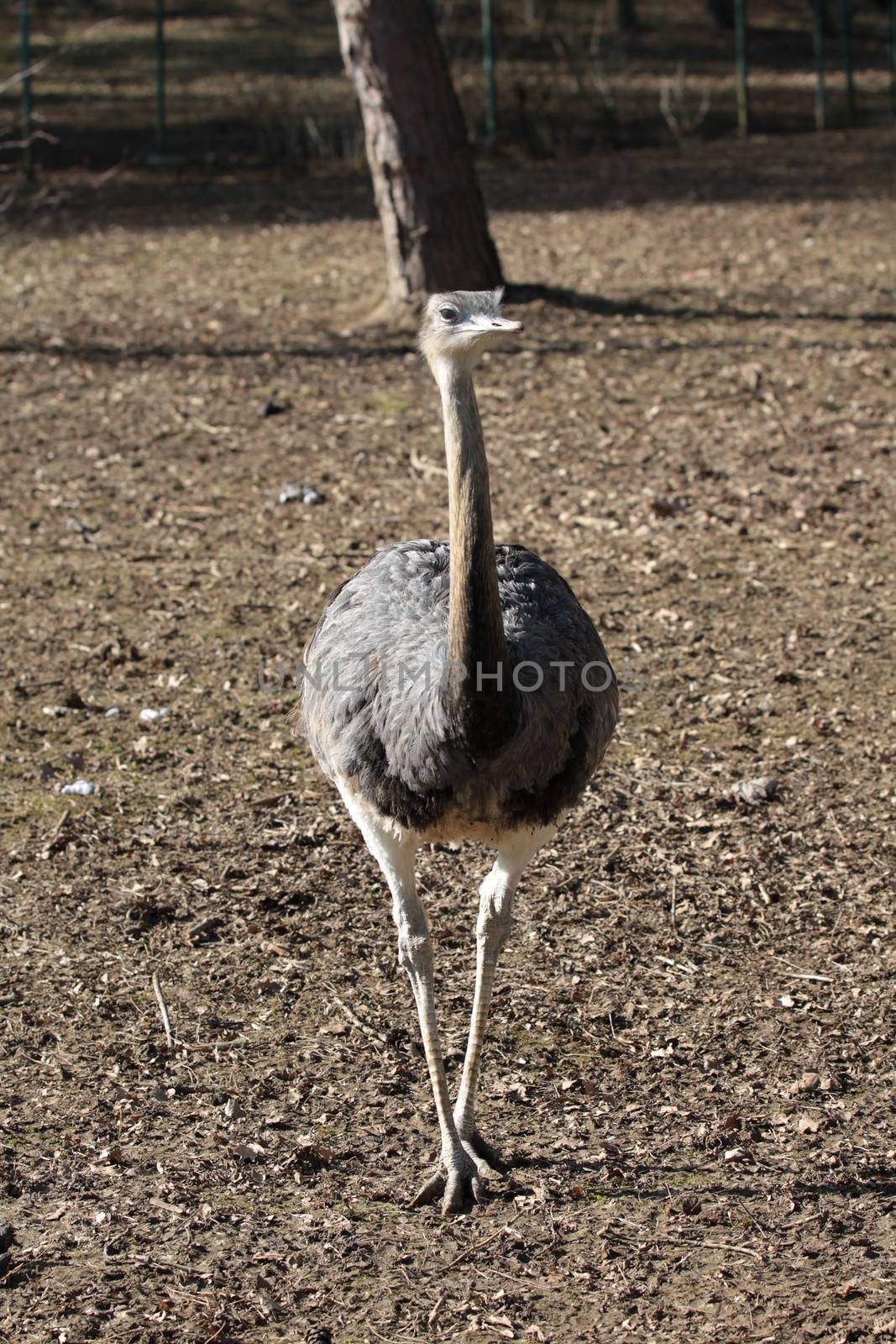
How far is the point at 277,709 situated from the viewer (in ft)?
20.8

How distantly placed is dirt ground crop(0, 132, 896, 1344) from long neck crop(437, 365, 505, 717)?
1.36m

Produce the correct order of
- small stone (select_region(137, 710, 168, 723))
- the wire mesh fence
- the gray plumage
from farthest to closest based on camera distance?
the wire mesh fence → small stone (select_region(137, 710, 168, 723)) → the gray plumage

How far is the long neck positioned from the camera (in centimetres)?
345

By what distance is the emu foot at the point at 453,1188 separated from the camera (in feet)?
12.7

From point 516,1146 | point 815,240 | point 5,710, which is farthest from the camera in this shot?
point 815,240

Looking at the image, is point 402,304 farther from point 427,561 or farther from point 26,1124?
point 26,1124

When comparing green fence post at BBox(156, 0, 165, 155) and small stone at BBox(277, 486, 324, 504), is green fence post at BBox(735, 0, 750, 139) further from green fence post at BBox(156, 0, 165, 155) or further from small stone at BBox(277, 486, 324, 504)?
small stone at BBox(277, 486, 324, 504)

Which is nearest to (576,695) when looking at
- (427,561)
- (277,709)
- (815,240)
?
(427,561)

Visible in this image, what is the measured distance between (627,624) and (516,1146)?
10.2 ft

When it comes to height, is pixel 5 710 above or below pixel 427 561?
below

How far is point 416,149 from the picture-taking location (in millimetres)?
9828

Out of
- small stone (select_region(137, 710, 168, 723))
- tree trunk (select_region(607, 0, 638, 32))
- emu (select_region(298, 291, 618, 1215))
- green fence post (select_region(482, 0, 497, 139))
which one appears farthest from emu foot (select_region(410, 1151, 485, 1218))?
tree trunk (select_region(607, 0, 638, 32))

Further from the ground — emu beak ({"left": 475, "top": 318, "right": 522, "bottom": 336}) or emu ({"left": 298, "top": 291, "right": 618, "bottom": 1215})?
emu beak ({"left": 475, "top": 318, "right": 522, "bottom": 336})

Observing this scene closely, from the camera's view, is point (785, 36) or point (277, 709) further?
point (785, 36)
